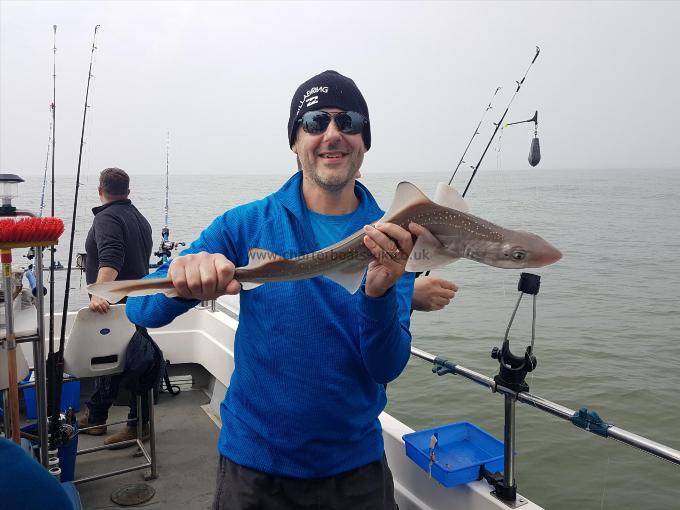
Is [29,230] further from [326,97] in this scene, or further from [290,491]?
[290,491]

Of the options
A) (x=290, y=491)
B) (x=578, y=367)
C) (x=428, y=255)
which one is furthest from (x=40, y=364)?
(x=578, y=367)

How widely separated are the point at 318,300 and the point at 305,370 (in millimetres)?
283

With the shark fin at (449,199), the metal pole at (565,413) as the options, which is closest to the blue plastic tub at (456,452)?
the metal pole at (565,413)

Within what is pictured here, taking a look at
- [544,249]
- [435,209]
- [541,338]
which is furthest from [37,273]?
[541,338]

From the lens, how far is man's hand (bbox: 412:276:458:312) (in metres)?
2.72

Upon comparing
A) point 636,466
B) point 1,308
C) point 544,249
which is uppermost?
point 544,249

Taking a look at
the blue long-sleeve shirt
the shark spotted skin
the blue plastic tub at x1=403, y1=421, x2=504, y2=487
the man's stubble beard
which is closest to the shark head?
the shark spotted skin

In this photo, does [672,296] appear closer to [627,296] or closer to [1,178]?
[627,296]

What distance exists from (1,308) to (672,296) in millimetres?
17894

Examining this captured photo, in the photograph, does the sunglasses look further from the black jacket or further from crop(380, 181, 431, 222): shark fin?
the black jacket

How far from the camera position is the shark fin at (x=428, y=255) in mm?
1910

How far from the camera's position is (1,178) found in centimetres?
346

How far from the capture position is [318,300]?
7.18 ft

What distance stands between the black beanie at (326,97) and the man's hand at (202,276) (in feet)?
3.09
